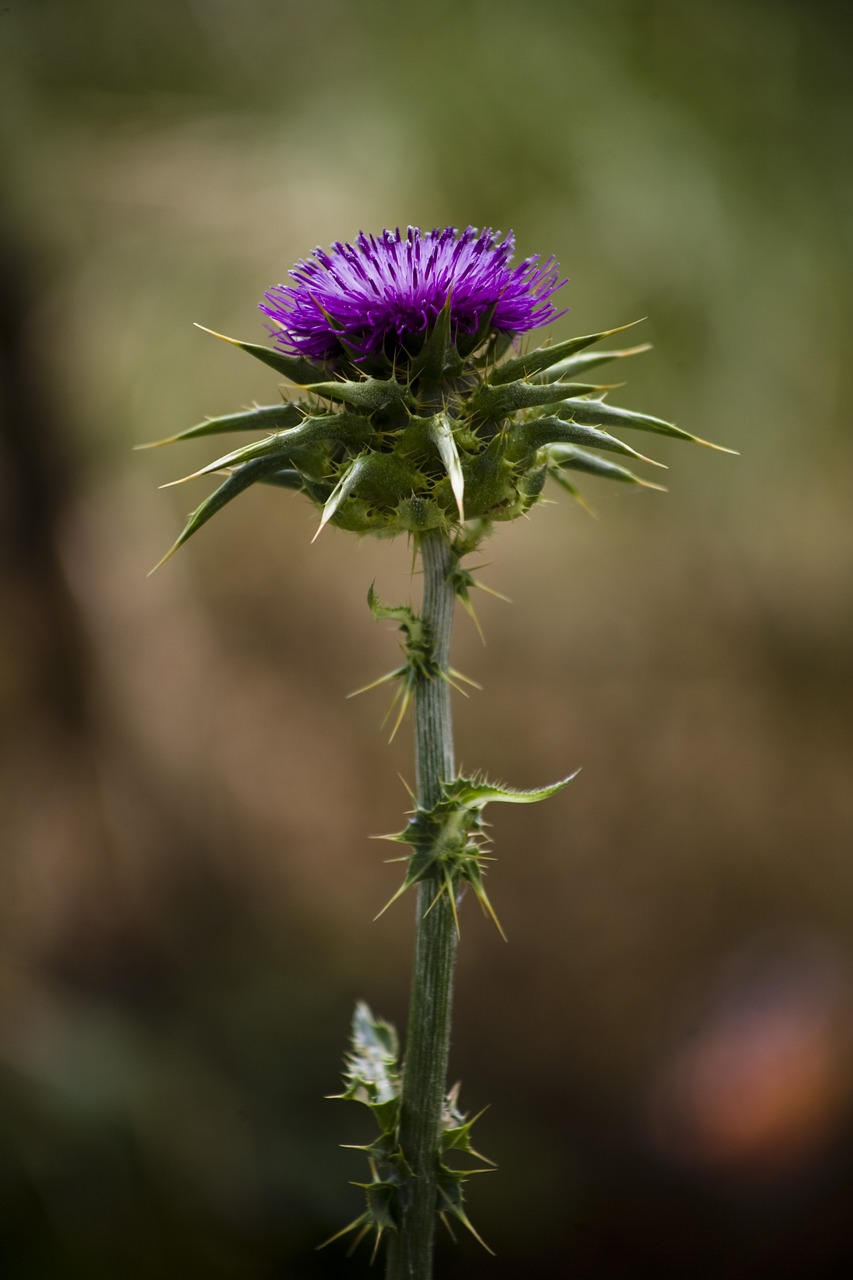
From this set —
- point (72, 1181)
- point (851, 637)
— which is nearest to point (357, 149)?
point (851, 637)

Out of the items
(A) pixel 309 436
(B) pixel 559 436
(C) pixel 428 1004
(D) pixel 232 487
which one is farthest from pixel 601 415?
(C) pixel 428 1004

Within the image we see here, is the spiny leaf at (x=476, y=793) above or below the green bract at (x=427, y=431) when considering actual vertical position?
below

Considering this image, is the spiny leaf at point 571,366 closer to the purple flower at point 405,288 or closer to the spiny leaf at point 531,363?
the spiny leaf at point 531,363

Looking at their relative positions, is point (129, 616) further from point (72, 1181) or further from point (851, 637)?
point (851, 637)

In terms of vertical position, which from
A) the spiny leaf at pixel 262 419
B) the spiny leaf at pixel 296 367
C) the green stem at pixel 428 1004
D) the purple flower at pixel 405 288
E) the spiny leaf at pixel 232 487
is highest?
the purple flower at pixel 405 288

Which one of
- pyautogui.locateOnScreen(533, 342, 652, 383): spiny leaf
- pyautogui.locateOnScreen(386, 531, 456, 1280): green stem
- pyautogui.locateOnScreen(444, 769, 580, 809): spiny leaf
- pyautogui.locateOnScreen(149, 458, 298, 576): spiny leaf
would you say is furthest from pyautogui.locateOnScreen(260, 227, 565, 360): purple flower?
pyautogui.locateOnScreen(444, 769, 580, 809): spiny leaf

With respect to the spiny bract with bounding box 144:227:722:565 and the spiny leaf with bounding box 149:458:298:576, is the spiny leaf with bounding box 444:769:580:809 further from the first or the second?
the spiny leaf with bounding box 149:458:298:576

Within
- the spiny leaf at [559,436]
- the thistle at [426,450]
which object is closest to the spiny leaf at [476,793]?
the thistle at [426,450]
